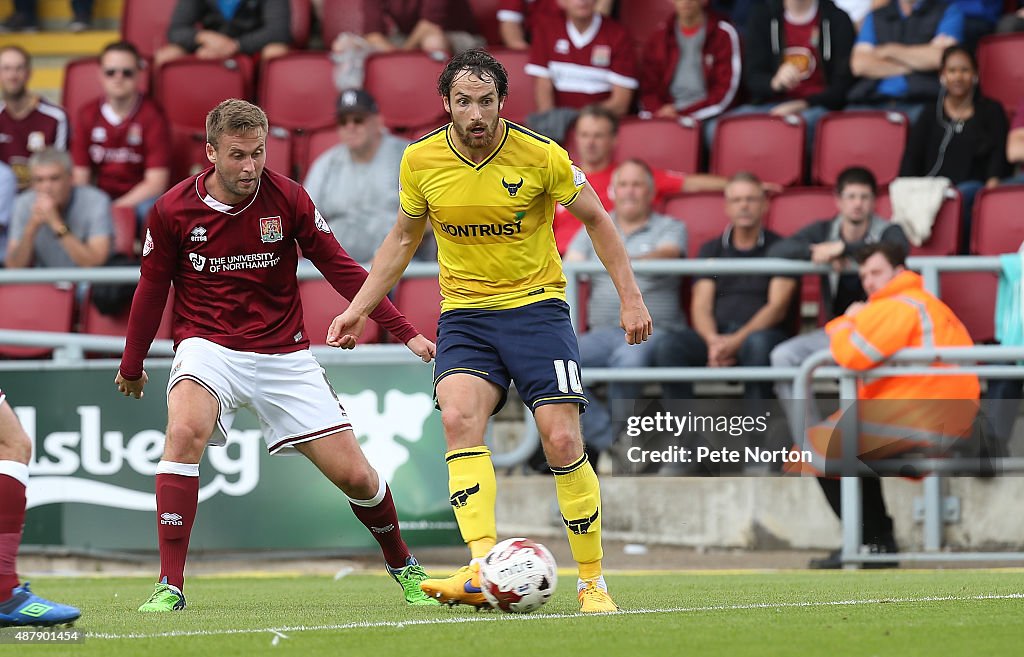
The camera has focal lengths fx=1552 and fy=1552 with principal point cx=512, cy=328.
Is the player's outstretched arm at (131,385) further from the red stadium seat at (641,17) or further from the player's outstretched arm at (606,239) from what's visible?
the red stadium seat at (641,17)

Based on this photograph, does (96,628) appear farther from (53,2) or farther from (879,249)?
(53,2)

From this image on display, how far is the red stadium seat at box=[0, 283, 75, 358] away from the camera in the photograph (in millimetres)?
10844

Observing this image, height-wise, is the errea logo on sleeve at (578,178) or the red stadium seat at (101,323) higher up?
the errea logo on sleeve at (578,178)

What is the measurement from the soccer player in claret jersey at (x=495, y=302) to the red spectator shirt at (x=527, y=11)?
20.8 ft

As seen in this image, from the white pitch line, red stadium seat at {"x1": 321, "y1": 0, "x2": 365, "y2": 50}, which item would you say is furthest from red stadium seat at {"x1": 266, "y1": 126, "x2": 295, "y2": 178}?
the white pitch line

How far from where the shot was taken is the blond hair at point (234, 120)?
6418 millimetres

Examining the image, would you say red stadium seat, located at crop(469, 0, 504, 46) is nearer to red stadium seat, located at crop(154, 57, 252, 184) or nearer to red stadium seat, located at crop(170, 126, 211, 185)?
red stadium seat, located at crop(154, 57, 252, 184)

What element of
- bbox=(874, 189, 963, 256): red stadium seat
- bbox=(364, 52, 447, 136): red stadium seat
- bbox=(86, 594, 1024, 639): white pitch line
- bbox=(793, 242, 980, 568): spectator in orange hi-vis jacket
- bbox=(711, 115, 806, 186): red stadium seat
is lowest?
bbox=(86, 594, 1024, 639): white pitch line

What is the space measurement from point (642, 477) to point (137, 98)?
5.36 m

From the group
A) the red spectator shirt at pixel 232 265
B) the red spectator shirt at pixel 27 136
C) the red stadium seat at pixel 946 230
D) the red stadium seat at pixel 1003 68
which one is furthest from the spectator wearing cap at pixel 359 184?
the red stadium seat at pixel 1003 68

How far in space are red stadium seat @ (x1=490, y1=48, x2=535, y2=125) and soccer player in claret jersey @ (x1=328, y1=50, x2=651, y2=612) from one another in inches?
249

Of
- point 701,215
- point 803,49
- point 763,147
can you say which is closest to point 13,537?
point 701,215

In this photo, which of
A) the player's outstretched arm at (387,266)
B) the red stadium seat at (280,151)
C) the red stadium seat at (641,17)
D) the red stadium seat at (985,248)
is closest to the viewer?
the player's outstretched arm at (387,266)

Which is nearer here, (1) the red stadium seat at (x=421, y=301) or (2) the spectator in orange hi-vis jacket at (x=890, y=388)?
(2) the spectator in orange hi-vis jacket at (x=890, y=388)
